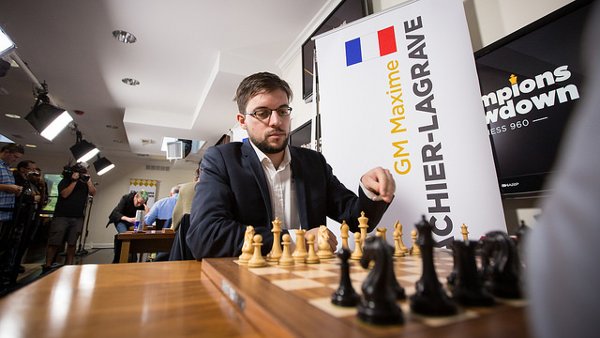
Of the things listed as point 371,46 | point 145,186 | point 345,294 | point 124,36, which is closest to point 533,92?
point 371,46

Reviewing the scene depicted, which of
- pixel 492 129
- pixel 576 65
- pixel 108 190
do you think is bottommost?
pixel 492 129

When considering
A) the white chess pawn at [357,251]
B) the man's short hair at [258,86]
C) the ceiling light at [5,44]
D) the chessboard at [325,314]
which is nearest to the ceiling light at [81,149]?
the ceiling light at [5,44]

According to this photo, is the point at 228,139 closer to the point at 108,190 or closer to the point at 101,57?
the point at 101,57

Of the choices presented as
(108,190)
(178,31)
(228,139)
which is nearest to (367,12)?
(178,31)

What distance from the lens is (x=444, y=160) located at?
136cm


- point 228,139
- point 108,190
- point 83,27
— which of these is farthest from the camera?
point 108,190

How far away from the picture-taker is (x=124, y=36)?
3.32m

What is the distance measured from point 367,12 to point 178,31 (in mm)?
2153

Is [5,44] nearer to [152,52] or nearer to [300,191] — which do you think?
[152,52]

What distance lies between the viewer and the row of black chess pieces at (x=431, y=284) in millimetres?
336

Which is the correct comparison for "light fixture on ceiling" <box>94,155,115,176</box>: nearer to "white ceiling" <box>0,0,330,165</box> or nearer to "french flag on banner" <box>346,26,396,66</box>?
"white ceiling" <box>0,0,330,165</box>

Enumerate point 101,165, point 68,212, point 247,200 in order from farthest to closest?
1. point 101,165
2. point 68,212
3. point 247,200

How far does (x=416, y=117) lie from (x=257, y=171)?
864mm

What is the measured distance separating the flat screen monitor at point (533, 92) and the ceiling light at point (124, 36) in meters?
3.61
